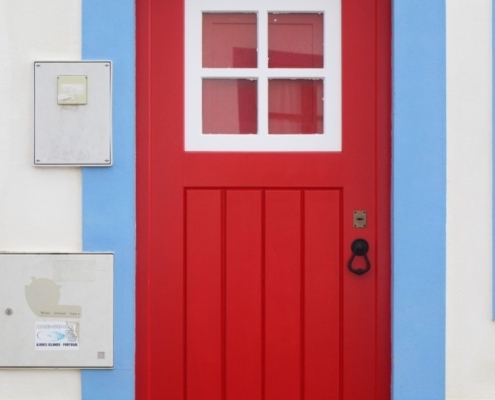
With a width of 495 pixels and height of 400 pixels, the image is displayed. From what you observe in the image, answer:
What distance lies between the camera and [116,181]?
3223 millimetres

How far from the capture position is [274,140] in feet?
11.1

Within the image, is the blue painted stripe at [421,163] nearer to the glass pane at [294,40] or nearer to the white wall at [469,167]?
the white wall at [469,167]

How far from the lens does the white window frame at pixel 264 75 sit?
3.37 m

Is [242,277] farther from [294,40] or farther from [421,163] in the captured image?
[294,40]

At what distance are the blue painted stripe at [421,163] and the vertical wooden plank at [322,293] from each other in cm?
28

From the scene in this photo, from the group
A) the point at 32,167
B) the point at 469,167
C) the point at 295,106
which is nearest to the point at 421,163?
the point at 469,167

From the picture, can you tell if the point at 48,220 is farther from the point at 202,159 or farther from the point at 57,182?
the point at 202,159

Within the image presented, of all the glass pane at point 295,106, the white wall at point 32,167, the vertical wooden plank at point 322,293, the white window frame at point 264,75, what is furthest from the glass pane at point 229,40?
the vertical wooden plank at point 322,293

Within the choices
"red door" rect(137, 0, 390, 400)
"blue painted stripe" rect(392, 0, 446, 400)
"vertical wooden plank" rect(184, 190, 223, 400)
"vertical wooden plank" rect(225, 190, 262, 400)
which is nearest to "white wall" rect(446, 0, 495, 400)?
"blue painted stripe" rect(392, 0, 446, 400)

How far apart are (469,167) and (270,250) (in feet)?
3.10

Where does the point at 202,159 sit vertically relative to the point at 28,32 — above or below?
below

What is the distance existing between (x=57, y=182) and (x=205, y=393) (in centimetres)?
115

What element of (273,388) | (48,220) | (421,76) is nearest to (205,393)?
(273,388)

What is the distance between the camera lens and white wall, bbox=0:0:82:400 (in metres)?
3.22
